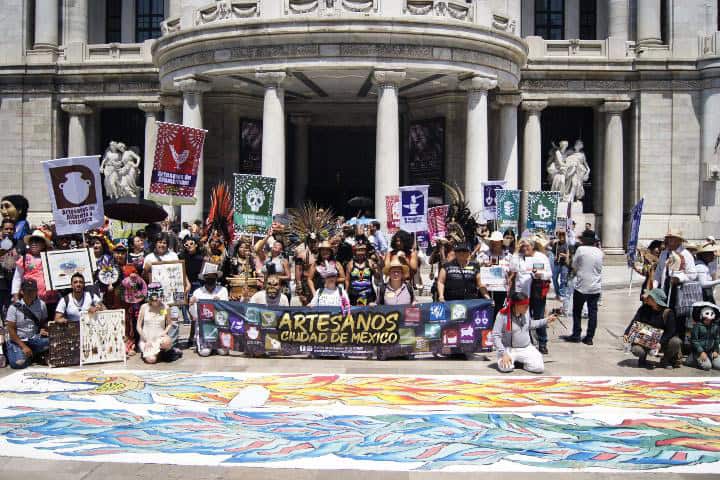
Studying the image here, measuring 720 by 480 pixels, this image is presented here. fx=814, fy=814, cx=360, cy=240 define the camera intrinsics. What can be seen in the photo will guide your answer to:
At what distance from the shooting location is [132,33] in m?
37.9

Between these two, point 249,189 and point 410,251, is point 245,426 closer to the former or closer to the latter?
point 410,251

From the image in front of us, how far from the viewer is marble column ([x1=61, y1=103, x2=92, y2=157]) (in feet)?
115

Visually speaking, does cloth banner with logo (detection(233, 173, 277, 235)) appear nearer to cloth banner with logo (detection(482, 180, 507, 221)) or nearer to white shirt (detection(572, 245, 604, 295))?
white shirt (detection(572, 245, 604, 295))

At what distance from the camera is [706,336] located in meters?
12.3

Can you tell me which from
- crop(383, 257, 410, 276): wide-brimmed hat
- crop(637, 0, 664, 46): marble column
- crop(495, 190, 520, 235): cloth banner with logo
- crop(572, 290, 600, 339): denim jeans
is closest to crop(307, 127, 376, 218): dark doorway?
crop(637, 0, 664, 46): marble column

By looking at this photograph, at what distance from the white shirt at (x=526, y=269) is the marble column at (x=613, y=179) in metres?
20.3

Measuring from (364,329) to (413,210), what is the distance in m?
6.36

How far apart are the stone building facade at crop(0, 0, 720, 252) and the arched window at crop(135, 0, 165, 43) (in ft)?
0.22

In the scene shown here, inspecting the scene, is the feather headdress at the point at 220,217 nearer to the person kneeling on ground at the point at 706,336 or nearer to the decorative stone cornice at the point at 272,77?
the decorative stone cornice at the point at 272,77

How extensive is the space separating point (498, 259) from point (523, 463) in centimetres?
680

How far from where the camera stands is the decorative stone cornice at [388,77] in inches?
1038

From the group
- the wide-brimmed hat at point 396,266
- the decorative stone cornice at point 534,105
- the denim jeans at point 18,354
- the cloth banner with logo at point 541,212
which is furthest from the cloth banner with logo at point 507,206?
the decorative stone cornice at point 534,105

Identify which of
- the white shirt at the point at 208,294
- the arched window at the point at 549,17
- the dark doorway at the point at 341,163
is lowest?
the white shirt at the point at 208,294

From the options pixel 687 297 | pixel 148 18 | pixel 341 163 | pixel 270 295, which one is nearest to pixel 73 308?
pixel 270 295
